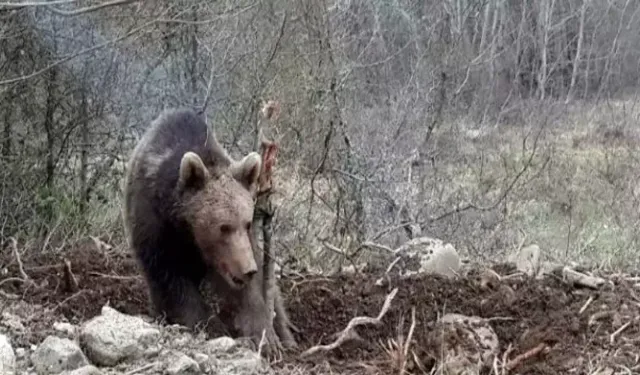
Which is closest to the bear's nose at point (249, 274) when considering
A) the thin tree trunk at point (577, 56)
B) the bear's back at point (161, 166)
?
the bear's back at point (161, 166)

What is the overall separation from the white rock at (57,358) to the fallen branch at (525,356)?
190cm

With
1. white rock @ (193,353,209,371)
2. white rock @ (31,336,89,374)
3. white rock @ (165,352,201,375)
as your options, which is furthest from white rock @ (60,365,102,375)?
white rock @ (193,353,209,371)

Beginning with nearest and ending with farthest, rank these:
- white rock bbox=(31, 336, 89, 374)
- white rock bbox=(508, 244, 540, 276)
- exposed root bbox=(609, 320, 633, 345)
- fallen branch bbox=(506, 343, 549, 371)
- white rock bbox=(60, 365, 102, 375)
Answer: white rock bbox=(60, 365, 102, 375) < white rock bbox=(31, 336, 89, 374) < fallen branch bbox=(506, 343, 549, 371) < exposed root bbox=(609, 320, 633, 345) < white rock bbox=(508, 244, 540, 276)

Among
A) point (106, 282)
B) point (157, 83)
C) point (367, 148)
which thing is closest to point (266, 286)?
point (106, 282)

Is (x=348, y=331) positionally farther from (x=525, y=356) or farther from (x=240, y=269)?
(x=525, y=356)

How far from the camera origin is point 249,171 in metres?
5.68

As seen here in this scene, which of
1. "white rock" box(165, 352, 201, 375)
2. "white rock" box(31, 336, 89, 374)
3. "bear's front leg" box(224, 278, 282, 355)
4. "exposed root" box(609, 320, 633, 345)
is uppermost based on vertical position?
"white rock" box(31, 336, 89, 374)

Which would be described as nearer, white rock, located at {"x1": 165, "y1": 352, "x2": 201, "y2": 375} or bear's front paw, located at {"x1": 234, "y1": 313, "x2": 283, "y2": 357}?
white rock, located at {"x1": 165, "y1": 352, "x2": 201, "y2": 375}

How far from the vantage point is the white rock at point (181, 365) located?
177 inches

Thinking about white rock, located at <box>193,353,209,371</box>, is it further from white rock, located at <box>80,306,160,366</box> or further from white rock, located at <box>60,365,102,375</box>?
white rock, located at <box>60,365,102,375</box>

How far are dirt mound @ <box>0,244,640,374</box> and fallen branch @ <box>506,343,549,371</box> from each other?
5 centimetres

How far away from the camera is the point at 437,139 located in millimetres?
11891

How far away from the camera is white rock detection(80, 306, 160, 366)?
15.2ft

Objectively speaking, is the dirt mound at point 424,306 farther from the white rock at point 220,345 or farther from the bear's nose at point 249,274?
the bear's nose at point 249,274
